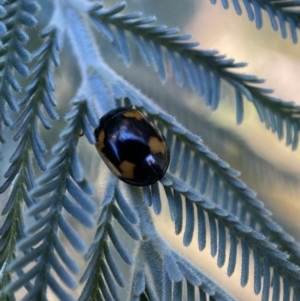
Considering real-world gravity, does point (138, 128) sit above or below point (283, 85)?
below

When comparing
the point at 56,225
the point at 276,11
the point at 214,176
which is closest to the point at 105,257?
the point at 56,225

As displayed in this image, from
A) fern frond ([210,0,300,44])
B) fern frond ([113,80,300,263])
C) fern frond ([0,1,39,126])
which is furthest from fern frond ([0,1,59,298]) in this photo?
fern frond ([210,0,300,44])

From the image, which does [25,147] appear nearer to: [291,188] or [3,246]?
[3,246]

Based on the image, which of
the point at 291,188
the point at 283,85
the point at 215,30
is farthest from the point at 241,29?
the point at 291,188

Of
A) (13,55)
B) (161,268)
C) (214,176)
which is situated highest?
(13,55)

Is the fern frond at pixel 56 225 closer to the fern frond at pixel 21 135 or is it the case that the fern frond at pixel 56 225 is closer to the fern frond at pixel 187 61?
the fern frond at pixel 21 135

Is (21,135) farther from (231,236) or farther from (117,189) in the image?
(231,236)

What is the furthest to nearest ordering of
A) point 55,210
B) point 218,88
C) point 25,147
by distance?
point 218,88
point 25,147
point 55,210

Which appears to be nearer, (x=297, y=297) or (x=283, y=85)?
(x=297, y=297)

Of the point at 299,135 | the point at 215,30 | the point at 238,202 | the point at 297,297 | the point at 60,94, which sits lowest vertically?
the point at 297,297
